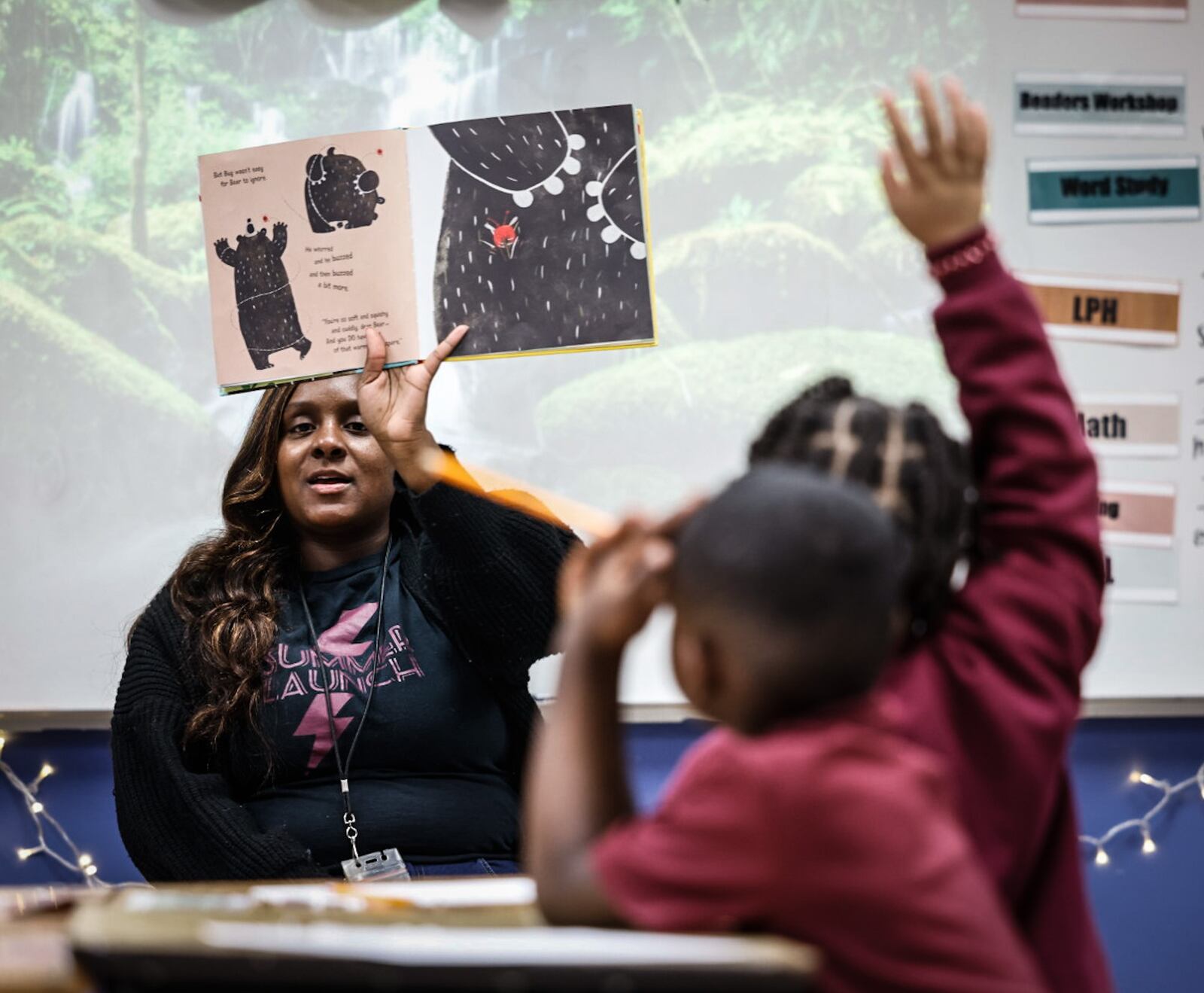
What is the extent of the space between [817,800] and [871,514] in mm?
155

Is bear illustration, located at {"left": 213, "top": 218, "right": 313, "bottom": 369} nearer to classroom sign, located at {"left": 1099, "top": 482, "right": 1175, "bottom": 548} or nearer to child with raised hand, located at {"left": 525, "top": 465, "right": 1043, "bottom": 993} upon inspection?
child with raised hand, located at {"left": 525, "top": 465, "right": 1043, "bottom": 993}

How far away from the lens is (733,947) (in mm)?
608

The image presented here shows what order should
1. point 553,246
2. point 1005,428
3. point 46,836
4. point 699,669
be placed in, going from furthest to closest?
point 46,836 < point 553,246 < point 1005,428 < point 699,669

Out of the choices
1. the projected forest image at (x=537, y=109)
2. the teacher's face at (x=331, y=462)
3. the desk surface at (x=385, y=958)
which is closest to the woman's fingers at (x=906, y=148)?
the desk surface at (x=385, y=958)

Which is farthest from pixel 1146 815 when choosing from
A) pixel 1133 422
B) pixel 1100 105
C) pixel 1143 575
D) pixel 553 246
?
pixel 553 246

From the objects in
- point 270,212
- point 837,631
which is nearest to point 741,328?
point 270,212

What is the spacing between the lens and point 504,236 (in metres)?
1.55

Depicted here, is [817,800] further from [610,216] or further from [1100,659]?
[1100,659]

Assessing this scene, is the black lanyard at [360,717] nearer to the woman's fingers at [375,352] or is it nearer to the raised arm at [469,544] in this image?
the raised arm at [469,544]

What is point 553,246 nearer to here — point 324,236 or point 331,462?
point 324,236

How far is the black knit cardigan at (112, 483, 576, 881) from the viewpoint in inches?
60.9

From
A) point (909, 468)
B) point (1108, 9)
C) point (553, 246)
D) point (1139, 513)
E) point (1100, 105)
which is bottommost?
point (1139, 513)

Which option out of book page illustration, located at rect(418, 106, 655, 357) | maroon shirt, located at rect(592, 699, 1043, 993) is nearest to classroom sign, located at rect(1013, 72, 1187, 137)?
book page illustration, located at rect(418, 106, 655, 357)

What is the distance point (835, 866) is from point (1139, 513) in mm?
1792
